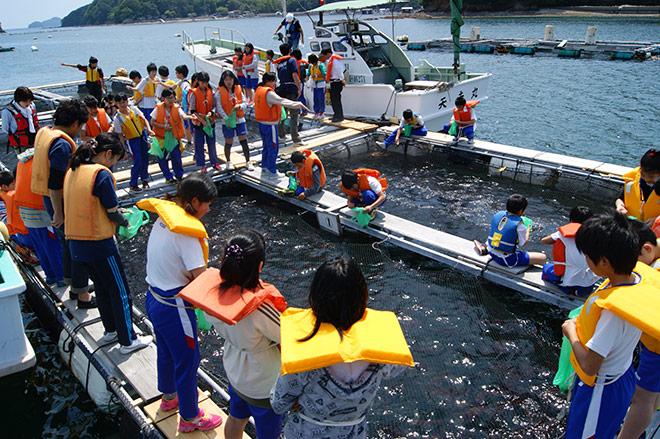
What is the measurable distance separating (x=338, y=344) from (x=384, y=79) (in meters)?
12.5

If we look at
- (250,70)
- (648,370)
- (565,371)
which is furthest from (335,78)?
(648,370)

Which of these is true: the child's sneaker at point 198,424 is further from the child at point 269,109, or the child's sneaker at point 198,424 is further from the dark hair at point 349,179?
the child at point 269,109

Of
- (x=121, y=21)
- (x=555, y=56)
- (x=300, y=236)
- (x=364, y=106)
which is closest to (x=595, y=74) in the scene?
(x=555, y=56)

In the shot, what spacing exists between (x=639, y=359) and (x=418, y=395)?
1.79 metres

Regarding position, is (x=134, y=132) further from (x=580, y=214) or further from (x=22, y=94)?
(x=580, y=214)

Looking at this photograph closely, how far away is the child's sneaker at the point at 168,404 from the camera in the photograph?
3.60 metres

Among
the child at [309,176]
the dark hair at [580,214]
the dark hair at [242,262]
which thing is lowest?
the child at [309,176]

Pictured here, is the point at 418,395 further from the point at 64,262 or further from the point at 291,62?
the point at 291,62

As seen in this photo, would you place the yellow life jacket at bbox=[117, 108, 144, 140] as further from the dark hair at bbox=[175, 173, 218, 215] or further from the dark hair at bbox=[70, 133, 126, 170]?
the dark hair at bbox=[175, 173, 218, 215]

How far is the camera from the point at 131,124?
768cm

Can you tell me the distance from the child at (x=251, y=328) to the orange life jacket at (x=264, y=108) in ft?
19.5

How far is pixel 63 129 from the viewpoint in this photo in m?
4.45

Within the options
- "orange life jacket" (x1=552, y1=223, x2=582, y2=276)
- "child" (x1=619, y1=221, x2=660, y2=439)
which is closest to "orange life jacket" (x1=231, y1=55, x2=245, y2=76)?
"orange life jacket" (x1=552, y1=223, x2=582, y2=276)

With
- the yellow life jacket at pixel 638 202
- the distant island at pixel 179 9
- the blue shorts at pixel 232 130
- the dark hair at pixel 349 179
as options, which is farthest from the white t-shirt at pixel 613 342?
the distant island at pixel 179 9
